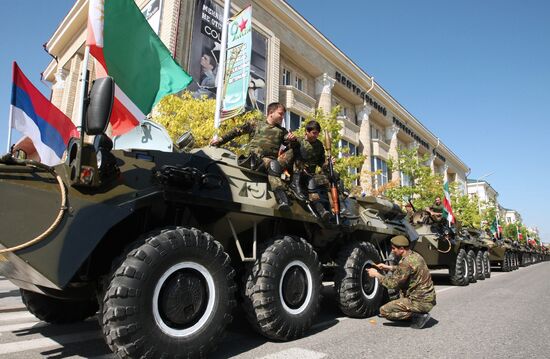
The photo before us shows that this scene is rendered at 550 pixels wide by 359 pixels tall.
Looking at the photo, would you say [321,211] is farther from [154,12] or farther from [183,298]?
[154,12]

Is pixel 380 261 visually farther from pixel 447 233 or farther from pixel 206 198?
pixel 447 233

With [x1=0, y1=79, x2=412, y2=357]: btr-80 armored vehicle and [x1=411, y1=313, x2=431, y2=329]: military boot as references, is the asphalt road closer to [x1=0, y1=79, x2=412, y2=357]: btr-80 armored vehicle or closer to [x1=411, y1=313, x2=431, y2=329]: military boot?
[x1=411, y1=313, x2=431, y2=329]: military boot

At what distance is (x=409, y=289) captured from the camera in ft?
16.6

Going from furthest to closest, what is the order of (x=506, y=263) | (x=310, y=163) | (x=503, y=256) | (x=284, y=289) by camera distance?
(x=506, y=263) < (x=503, y=256) < (x=310, y=163) < (x=284, y=289)

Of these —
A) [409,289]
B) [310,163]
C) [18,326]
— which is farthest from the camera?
[310,163]

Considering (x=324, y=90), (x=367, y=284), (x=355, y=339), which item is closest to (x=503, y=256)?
(x=324, y=90)

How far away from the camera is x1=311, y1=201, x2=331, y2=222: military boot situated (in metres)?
4.57

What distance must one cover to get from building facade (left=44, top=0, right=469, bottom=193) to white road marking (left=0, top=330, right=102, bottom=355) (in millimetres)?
11175

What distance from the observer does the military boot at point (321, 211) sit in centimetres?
457

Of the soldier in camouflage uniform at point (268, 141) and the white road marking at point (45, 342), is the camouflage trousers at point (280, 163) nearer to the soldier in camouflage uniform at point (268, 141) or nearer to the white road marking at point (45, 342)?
the soldier in camouflage uniform at point (268, 141)

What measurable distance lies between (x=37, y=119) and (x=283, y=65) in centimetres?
1573

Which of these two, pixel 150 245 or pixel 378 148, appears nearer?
pixel 150 245

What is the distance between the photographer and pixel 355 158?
14742 millimetres

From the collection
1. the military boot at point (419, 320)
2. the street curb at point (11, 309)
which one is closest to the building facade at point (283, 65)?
the street curb at point (11, 309)
